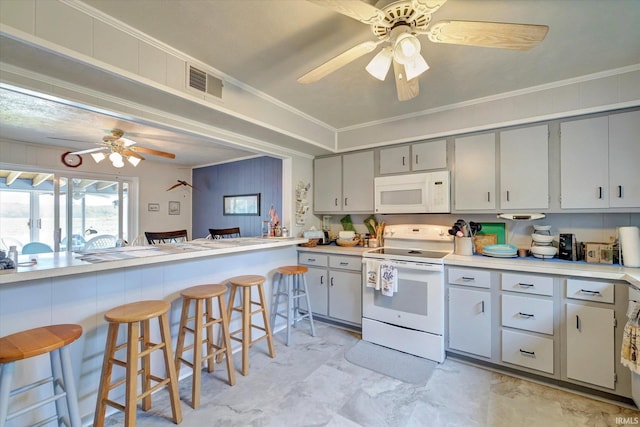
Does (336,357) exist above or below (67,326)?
below

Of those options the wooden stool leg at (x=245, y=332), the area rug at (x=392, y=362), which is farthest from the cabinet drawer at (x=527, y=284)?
the wooden stool leg at (x=245, y=332)

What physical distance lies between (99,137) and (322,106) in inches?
129

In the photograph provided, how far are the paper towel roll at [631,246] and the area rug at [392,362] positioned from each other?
1.69 metres

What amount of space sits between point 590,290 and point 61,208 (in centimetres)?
679

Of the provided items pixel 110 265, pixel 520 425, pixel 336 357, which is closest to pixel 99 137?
pixel 110 265

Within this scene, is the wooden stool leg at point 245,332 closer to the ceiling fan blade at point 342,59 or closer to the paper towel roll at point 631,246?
the ceiling fan blade at point 342,59

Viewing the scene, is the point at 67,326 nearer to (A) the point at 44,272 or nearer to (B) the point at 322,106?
(A) the point at 44,272

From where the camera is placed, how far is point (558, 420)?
1.78m

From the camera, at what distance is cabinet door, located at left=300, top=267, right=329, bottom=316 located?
10.8 feet

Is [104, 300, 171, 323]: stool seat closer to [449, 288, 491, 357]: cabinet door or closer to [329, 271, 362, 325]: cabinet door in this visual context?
[329, 271, 362, 325]: cabinet door

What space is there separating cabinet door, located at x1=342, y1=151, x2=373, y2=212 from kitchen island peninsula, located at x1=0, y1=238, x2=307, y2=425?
5.57 ft

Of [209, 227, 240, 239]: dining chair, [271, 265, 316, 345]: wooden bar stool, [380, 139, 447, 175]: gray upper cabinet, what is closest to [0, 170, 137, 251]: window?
[209, 227, 240, 239]: dining chair

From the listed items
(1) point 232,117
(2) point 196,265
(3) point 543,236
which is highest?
(1) point 232,117

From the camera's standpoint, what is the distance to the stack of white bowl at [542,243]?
8.02ft
